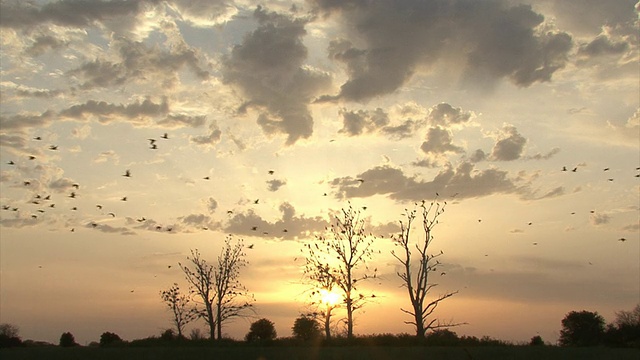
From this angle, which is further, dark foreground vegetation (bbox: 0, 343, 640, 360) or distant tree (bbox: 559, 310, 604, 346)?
distant tree (bbox: 559, 310, 604, 346)

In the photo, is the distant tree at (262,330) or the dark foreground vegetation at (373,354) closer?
the dark foreground vegetation at (373,354)

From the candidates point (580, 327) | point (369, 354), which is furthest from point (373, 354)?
point (580, 327)

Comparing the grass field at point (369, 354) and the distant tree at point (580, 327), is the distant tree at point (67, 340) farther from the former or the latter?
the distant tree at point (580, 327)

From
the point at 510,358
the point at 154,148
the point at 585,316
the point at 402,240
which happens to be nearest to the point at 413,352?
the point at 510,358

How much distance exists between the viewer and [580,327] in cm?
5831

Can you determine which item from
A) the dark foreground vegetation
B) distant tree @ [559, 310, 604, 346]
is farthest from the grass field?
distant tree @ [559, 310, 604, 346]

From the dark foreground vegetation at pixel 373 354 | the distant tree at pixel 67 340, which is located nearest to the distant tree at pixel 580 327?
the dark foreground vegetation at pixel 373 354

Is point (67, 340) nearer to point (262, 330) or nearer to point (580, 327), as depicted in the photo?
point (262, 330)

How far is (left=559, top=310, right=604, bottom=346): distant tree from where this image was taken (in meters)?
57.4

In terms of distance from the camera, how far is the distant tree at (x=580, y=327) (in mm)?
57375

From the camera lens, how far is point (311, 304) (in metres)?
66.2

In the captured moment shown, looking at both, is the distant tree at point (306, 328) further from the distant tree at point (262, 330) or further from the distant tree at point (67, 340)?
the distant tree at point (67, 340)

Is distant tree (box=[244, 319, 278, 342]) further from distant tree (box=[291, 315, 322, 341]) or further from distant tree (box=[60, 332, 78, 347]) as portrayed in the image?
distant tree (box=[60, 332, 78, 347])

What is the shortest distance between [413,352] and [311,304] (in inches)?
1326
